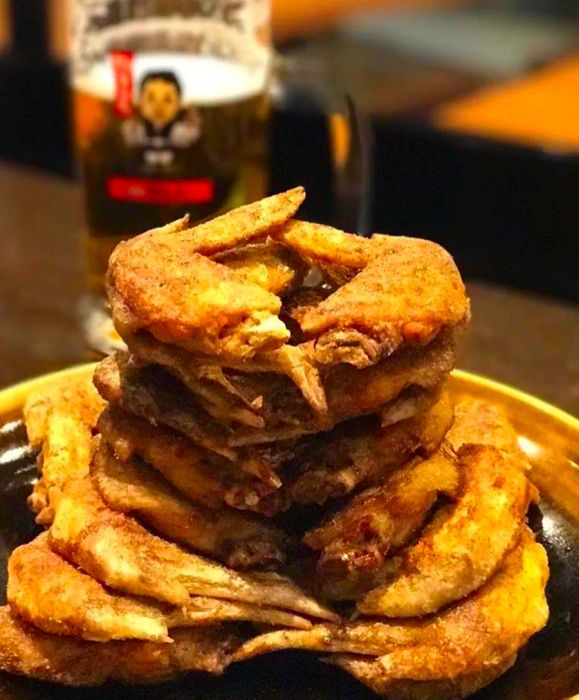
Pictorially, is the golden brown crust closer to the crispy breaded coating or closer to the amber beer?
the crispy breaded coating

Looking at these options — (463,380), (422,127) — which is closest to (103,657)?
(463,380)

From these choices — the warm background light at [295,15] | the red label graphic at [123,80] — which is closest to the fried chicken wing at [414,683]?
the red label graphic at [123,80]

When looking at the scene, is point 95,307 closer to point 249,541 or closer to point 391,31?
point 249,541

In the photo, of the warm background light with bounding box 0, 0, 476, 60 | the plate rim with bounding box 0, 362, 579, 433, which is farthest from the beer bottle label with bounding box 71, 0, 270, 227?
the warm background light with bounding box 0, 0, 476, 60

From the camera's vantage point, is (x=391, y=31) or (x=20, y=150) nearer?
(x=20, y=150)

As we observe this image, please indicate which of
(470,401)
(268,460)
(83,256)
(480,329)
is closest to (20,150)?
(83,256)

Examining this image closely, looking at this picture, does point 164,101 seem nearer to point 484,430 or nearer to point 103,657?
point 484,430

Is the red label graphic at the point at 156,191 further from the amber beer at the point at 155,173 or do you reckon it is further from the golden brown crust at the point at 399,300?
the golden brown crust at the point at 399,300
